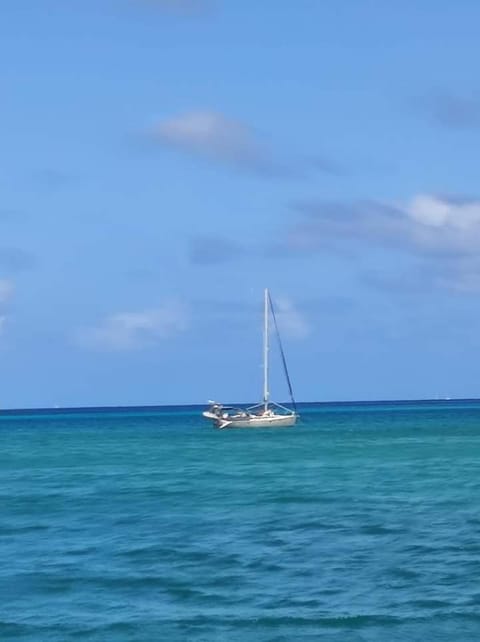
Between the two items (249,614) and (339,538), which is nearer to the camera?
(249,614)

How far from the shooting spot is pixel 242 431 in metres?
118

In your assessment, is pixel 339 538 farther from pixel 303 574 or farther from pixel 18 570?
pixel 18 570

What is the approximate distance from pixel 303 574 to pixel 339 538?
18.5ft

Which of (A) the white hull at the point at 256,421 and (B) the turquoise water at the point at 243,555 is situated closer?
(B) the turquoise water at the point at 243,555

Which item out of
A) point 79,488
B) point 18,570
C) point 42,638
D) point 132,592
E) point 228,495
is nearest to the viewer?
point 42,638

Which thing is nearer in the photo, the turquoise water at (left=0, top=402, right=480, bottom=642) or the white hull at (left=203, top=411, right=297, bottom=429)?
the turquoise water at (left=0, top=402, right=480, bottom=642)

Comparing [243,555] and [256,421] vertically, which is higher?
[256,421]

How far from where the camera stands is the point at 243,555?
32969 millimetres

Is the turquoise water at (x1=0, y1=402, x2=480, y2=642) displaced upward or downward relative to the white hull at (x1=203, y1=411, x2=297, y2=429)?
downward

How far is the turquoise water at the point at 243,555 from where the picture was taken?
1003 inches

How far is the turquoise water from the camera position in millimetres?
25469

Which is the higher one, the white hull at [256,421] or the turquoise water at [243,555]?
the white hull at [256,421]

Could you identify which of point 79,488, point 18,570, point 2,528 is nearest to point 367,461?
point 79,488

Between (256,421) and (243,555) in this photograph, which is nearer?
(243,555)
